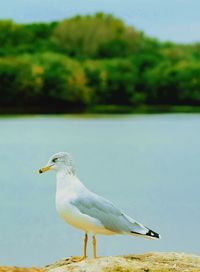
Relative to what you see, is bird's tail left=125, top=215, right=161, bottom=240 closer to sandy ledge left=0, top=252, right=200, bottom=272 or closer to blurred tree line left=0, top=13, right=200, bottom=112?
sandy ledge left=0, top=252, right=200, bottom=272

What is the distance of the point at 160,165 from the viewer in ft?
85.2

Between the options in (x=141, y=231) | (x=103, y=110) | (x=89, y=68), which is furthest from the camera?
(x=89, y=68)

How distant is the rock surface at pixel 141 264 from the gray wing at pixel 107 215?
243 mm

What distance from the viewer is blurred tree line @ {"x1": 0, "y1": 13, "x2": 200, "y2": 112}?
56.4 m

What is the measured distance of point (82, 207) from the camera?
604cm

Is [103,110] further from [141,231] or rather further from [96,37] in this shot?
[141,231]

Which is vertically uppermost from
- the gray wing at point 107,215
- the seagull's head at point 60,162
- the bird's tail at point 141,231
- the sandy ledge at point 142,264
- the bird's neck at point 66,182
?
the seagull's head at point 60,162

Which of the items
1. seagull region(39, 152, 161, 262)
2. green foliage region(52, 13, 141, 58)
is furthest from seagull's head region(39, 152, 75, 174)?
green foliage region(52, 13, 141, 58)

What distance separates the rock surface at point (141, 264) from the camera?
5.94 metres

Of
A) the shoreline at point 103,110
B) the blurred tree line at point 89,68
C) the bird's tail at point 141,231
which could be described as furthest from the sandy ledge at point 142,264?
the blurred tree line at point 89,68

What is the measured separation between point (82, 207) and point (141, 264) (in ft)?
→ 2.06

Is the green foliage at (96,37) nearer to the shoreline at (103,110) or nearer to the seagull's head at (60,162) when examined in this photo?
the shoreline at (103,110)

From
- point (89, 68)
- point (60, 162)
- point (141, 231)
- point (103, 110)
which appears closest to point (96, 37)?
point (89, 68)

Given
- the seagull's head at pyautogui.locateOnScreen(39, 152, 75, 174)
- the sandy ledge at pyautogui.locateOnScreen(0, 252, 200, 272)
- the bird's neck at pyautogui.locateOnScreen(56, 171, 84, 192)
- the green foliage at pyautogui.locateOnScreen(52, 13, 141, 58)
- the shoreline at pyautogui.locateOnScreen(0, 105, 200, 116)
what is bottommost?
the shoreline at pyautogui.locateOnScreen(0, 105, 200, 116)
